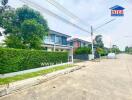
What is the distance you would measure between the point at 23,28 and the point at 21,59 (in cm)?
878

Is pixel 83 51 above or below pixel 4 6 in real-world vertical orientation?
below

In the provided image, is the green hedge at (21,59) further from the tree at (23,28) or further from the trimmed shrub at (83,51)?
the trimmed shrub at (83,51)

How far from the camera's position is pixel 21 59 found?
16.7m

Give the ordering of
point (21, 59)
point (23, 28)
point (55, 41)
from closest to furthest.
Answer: point (21, 59)
point (23, 28)
point (55, 41)

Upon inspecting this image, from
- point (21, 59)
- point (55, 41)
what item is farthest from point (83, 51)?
point (21, 59)

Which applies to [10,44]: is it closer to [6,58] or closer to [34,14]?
[34,14]

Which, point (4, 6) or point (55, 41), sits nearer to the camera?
point (4, 6)

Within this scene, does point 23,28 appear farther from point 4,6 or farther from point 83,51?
point 83,51

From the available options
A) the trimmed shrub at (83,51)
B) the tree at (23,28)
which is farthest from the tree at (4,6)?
the trimmed shrub at (83,51)

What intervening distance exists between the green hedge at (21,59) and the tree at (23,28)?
359 centimetres

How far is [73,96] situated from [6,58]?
8.46m

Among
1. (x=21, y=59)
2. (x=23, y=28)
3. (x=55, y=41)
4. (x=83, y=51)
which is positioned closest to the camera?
(x=21, y=59)

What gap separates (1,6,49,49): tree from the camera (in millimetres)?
24391

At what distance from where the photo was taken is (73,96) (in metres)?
8.14
